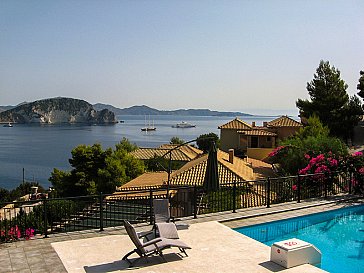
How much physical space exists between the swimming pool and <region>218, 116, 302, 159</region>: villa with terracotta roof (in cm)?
2465

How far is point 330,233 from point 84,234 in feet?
22.9


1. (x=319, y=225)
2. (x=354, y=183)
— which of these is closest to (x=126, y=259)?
(x=319, y=225)

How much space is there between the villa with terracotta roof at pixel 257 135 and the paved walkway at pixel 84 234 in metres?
23.6

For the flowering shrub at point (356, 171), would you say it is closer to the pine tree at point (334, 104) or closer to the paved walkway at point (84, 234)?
the paved walkway at point (84, 234)

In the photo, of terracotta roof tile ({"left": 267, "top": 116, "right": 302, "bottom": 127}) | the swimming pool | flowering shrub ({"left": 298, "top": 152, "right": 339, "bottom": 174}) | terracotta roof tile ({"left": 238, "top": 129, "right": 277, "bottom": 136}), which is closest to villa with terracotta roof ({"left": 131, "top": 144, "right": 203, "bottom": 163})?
terracotta roof tile ({"left": 238, "top": 129, "right": 277, "bottom": 136})

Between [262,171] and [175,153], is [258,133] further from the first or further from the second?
[262,171]

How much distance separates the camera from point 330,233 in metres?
11.3

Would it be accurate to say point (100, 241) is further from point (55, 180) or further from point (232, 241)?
point (55, 180)

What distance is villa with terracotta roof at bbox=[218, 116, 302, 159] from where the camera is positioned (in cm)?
3772

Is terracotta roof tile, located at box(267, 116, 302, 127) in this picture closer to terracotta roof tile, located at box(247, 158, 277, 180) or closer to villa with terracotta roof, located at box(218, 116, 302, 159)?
villa with terracotta roof, located at box(218, 116, 302, 159)

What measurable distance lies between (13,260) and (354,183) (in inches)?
480

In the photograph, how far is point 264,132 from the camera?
38.0m

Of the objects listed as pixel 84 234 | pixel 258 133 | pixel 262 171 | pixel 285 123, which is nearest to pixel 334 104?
pixel 285 123

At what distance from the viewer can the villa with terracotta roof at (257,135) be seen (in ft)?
124
